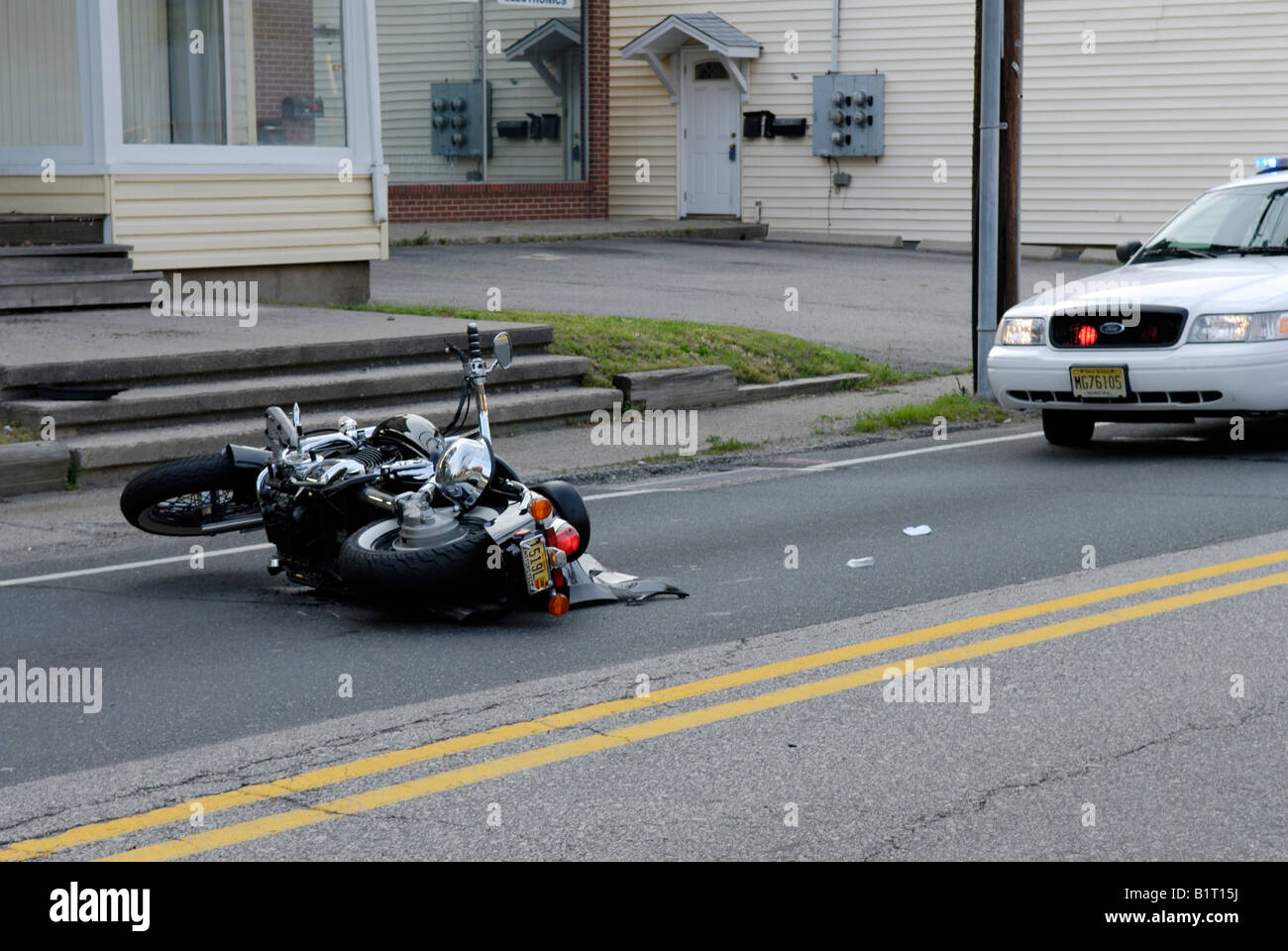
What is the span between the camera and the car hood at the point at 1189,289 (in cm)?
1057

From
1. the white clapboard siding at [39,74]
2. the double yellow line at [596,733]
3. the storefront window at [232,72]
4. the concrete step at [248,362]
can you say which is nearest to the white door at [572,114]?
the storefront window at [232,72]

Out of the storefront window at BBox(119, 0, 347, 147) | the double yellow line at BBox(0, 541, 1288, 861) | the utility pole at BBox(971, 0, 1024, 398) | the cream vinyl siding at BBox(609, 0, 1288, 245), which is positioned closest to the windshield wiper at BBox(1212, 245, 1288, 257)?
the utility pole at BBox(971, 0, 1024, 398)

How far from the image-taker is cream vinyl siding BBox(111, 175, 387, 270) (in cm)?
1493

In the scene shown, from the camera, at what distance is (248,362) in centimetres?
1198

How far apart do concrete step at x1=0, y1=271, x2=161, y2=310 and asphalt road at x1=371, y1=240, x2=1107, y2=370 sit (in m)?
3.40

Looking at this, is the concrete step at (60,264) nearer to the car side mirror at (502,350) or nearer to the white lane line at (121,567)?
the white lane line at (121,567)

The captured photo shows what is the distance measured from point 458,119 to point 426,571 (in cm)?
2183

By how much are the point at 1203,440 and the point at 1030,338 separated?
1493mm

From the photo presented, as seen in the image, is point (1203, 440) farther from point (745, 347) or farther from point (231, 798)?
point (231, 798)

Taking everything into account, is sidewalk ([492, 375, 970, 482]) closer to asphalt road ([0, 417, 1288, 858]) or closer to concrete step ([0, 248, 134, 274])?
asphalt road ([0, 417, 1288, 858])

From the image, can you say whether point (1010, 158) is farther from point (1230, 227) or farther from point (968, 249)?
point (968, 249)

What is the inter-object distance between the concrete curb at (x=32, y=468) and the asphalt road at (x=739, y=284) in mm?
7416

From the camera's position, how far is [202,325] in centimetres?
1332

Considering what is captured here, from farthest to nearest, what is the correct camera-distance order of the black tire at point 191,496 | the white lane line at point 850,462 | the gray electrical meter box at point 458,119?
the gray electrical meter box at point 458,119 < the white lane line at point 850,462 < the black tire at point 191,496
